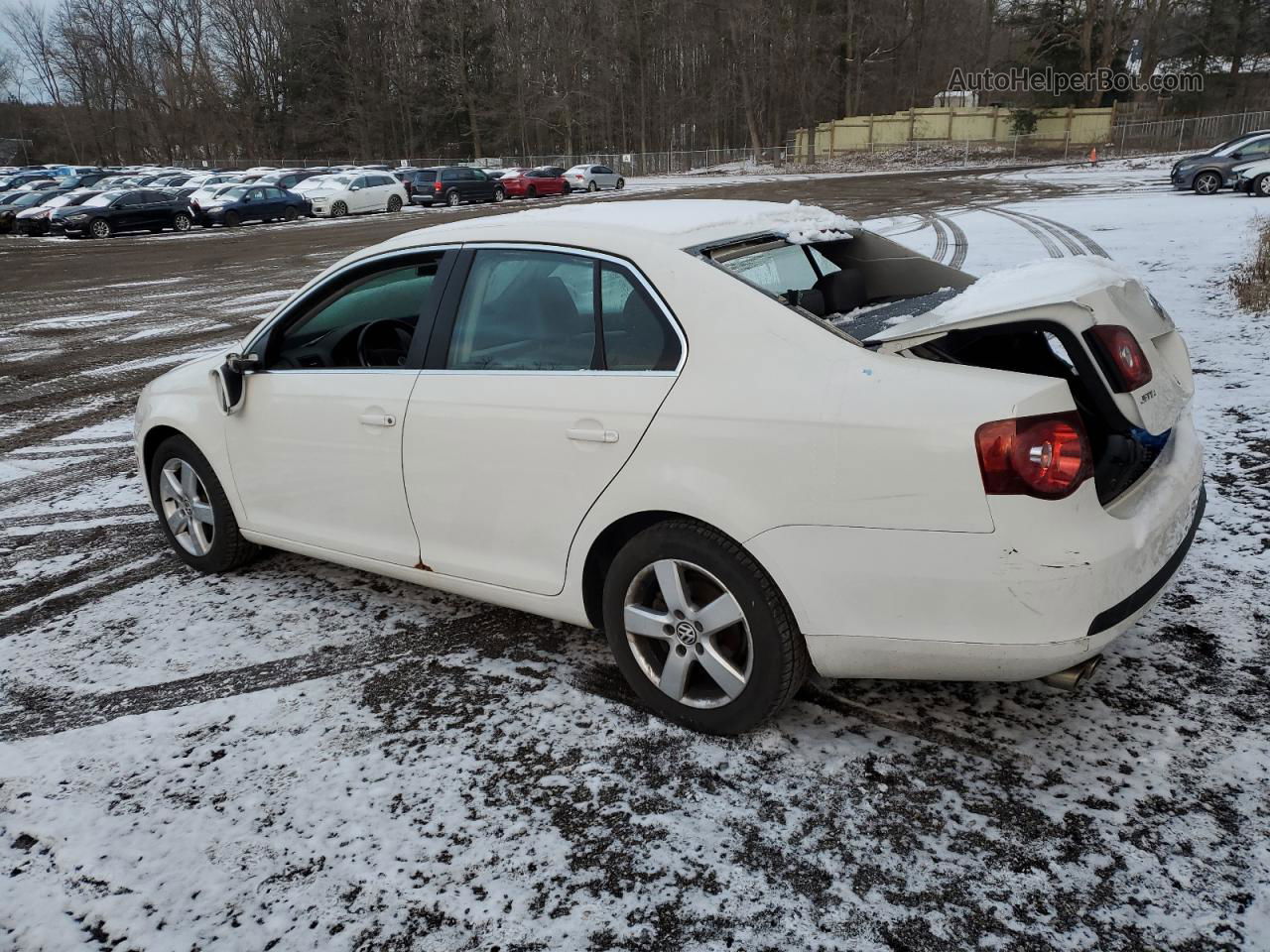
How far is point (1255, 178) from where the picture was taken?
21.6 m

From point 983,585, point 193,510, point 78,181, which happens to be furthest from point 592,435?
point 78,181

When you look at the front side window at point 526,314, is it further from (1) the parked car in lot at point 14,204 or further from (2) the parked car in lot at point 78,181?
(2) the parked car in lot at point 78,181

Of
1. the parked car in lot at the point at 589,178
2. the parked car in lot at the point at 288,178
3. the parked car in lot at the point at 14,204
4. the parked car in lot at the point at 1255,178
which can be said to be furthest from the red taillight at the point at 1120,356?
the parked car in lot at the point at 589,178

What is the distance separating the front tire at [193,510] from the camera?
443 centimetres

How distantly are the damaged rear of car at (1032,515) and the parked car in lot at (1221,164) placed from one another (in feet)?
77.7

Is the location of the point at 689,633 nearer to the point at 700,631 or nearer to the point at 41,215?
the point at 700,631

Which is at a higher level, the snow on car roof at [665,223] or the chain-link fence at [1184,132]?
the chain-link fence at [1184,132]

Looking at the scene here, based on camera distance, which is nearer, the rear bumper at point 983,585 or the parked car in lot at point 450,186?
the rear bumper at point 983,585

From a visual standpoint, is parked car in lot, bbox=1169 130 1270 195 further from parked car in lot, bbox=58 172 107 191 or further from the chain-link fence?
parked car in lot, bbox=58 172 107 191

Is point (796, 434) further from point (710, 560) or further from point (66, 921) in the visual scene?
point (66, 921)

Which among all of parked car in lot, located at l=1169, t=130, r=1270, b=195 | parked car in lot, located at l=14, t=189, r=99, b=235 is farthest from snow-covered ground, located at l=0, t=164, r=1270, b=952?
parked car in lot, located at l=14, t=189, r=99, b=235

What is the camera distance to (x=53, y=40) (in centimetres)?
9138

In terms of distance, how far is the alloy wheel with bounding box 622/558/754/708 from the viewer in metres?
2.92

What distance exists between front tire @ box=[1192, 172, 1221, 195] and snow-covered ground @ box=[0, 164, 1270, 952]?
22.4 metres
